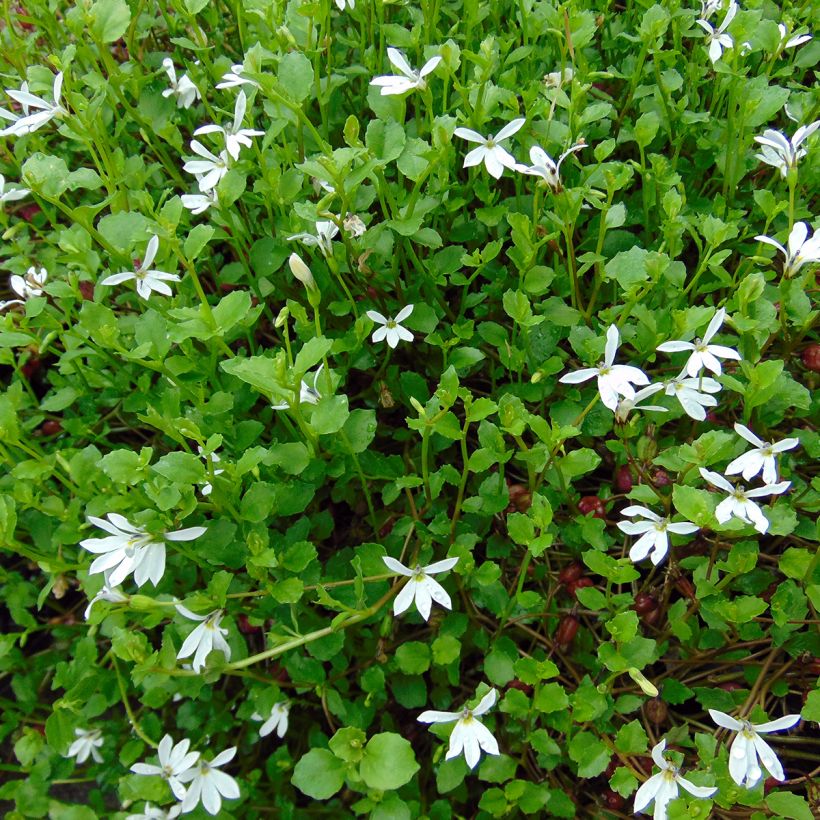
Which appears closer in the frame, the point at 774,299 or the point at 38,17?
the point at 774,299

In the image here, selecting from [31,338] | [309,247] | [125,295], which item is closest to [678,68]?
[309,247]

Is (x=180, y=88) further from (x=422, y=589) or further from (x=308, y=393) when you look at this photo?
(x=422, y=589)

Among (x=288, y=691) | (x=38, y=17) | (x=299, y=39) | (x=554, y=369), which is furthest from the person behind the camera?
(x=38, y=17)

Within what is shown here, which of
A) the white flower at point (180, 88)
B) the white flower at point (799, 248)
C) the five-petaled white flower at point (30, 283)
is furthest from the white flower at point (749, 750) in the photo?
the white flower at point (180, 88)

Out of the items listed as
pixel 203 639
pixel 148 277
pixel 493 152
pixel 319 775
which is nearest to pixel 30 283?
pixel 148 277

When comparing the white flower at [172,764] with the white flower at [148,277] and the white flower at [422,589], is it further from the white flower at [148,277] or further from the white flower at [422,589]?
the white flower at [148,277]

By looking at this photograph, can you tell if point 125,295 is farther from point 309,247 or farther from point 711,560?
point 711,560

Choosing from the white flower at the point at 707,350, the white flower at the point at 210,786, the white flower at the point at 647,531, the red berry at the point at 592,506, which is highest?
the white flower at the point at 707,350
